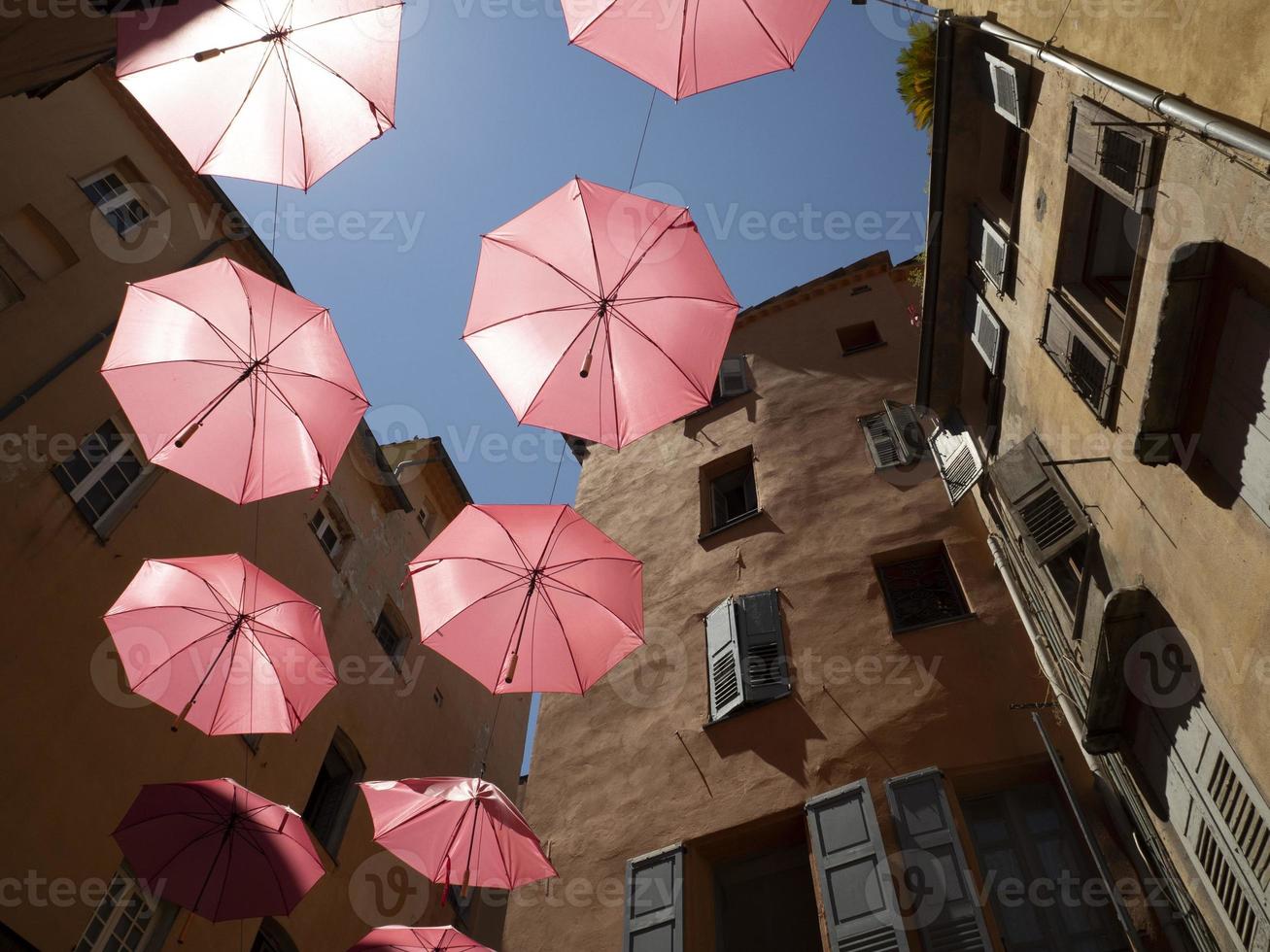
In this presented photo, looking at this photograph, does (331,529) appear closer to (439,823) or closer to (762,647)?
(439,823)

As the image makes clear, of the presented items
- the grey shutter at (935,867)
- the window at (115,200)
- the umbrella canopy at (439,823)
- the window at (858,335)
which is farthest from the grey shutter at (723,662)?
the window at (115,200)

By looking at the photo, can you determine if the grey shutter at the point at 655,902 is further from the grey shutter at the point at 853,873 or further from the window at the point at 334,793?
the window at the point at 334,793

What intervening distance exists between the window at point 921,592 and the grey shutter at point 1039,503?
2035 millimetres

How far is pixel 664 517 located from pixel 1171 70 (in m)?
10.0

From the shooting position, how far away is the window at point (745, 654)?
420 inches

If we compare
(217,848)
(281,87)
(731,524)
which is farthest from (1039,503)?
(217,848)

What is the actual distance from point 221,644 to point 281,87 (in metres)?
6.16

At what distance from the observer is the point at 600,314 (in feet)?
31.2

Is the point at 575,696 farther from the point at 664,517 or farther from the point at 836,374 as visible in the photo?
the point at 836,374

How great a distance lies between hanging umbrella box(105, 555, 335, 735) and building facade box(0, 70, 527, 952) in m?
0.74

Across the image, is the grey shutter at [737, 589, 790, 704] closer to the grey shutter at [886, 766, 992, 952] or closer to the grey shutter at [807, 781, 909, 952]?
the grey shutter at [807, 781, 909, 952]

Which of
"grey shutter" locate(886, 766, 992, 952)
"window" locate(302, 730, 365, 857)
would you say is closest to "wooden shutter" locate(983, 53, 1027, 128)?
"grey shutter" locate(886, 766, 992, 952)

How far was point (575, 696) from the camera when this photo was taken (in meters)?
12.6

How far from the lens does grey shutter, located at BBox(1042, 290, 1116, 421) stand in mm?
7020
